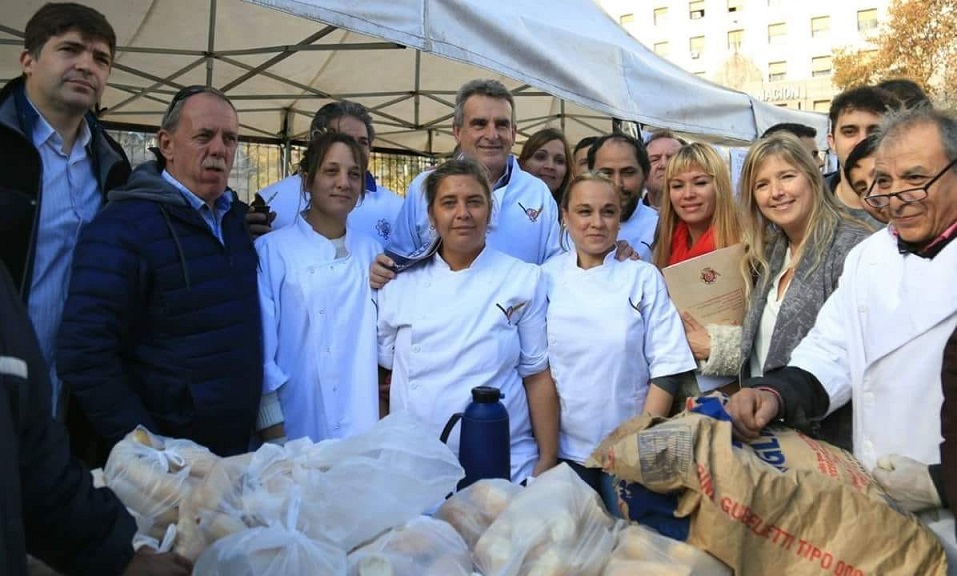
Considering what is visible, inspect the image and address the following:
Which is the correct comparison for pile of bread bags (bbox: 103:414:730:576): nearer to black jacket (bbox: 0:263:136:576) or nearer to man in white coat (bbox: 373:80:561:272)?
black jacket (bbox: 0:263:136:576)

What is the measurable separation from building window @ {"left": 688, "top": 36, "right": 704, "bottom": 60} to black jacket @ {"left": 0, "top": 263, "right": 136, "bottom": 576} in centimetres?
5176

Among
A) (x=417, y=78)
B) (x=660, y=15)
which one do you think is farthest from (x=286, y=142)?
(x=660, y=15)

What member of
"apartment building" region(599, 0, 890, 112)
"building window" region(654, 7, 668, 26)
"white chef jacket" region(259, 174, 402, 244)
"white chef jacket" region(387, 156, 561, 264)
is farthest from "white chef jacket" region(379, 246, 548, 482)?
"building window" region(654, 7, 668, 26)

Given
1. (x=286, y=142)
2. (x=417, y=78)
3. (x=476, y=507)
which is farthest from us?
(x=286, y=142)

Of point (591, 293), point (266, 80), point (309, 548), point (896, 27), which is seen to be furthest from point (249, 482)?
point (896, 27)

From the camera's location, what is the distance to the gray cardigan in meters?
2.04

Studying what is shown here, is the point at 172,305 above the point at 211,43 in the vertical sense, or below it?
below

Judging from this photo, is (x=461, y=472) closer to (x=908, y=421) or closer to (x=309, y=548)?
(x=309, y=548)

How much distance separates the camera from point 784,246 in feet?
7.83

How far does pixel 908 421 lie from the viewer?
165 centimetres

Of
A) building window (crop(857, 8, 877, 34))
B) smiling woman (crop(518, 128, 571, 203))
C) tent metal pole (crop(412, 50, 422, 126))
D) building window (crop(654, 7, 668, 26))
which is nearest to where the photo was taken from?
smiling woman (crop(518, 128, 571, 203))

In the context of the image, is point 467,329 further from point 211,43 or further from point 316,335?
point 211,43

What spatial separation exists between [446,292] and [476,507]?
99cm

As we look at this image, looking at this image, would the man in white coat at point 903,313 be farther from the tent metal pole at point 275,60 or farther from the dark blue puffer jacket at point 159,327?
the tent metal pole at point 275,60
